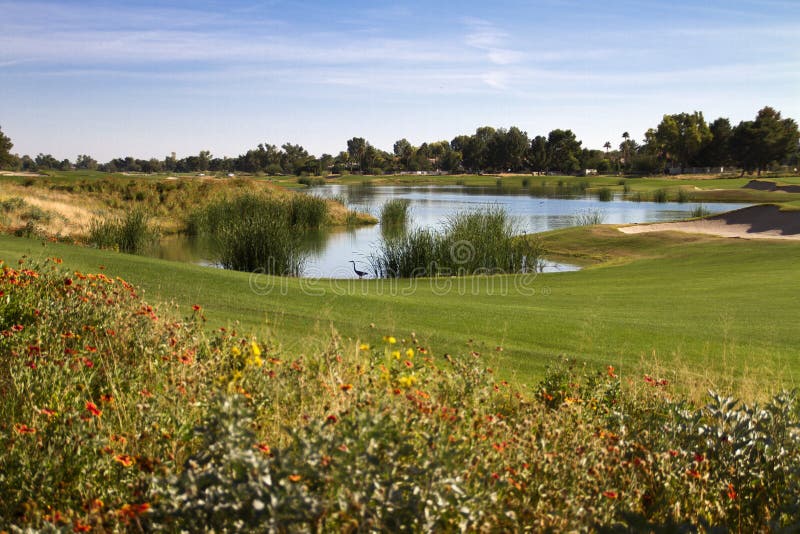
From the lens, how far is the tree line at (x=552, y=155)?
279 feet

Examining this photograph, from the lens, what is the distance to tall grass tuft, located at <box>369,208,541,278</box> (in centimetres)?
1967

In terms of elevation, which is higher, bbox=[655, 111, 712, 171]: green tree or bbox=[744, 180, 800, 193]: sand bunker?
bbox=[655, 111, 712, 171]: green tree

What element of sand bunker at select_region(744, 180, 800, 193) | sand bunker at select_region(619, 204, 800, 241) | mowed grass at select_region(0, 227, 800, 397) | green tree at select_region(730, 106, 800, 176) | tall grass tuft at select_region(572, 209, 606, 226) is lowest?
mowed grass at select_region(0, 227, 800, 397)

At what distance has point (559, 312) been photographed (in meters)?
10.6

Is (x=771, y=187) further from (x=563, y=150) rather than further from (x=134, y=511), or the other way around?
(x=563, y=150)

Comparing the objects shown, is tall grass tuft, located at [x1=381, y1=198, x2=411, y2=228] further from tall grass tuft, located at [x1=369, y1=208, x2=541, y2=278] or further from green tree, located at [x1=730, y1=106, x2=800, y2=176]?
green tree, located at [x1=730, y1=106, x2=800, y2=176]

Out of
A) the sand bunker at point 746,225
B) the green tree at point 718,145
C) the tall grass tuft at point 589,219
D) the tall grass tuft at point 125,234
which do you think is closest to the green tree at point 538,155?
the green tree at point 718,145

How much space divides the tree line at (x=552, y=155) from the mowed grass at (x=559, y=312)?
78.0 m

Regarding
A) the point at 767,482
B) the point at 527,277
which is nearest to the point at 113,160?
the point at 527,277

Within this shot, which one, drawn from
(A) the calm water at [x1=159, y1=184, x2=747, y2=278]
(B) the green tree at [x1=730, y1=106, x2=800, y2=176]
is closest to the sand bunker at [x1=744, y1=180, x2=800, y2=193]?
(A) the calm water at [x1=159, y1=184, x2=747, y2=278]

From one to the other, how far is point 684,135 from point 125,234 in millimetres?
90656

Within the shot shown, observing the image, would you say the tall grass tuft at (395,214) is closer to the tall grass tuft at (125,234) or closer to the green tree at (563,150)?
the tall grass tuft at (125,234)

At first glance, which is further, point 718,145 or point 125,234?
point 718,145

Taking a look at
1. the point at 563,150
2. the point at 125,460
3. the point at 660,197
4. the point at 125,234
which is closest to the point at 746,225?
the point at 125,234
